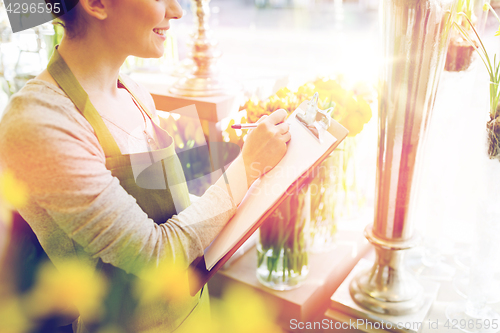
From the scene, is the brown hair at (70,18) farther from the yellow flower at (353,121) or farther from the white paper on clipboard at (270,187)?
the yellow flower at (353,121)

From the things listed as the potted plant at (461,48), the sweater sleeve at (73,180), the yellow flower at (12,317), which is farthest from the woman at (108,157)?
the potted plant at (461,48)

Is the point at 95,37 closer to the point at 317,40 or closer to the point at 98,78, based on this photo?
the point at 98,78

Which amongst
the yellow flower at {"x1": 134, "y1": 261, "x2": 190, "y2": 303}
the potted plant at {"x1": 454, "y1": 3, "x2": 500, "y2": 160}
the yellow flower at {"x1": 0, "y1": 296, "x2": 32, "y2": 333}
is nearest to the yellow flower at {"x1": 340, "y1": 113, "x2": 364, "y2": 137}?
the potted plant at {"x1": 454, "y1": 3, "x2": 500, "y2": 160}

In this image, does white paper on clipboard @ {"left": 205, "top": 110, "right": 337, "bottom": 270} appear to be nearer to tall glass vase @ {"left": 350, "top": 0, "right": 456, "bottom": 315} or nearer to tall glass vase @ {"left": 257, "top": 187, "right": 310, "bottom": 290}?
tall glass vase @ {"left": 350, "top": 0, "right": 456, "bottom": 315}

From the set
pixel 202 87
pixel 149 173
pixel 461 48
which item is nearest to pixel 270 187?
pixel 149 173

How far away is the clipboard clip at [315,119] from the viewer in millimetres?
583

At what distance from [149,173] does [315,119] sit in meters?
0.29

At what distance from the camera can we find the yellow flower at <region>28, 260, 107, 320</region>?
0.59 m

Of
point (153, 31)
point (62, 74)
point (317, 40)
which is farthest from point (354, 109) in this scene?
point (317, 40)

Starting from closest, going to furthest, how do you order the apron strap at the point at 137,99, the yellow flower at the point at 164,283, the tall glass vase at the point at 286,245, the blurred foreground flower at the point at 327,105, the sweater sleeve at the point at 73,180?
the sweater sleeve at the point at 73,180, the yellow flower at the point at 164,283, the apron strap at the point at 137,99, the blurred foreground flower at the point at 327,105, the tall glass vase at the point at 286,245

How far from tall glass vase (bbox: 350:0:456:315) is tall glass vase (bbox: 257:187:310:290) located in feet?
0.54

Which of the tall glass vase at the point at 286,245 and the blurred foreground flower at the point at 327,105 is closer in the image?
the blurred foreground flower at the point at 327,105

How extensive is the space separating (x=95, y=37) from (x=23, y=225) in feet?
1.33

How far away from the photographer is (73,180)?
430 millimetres
